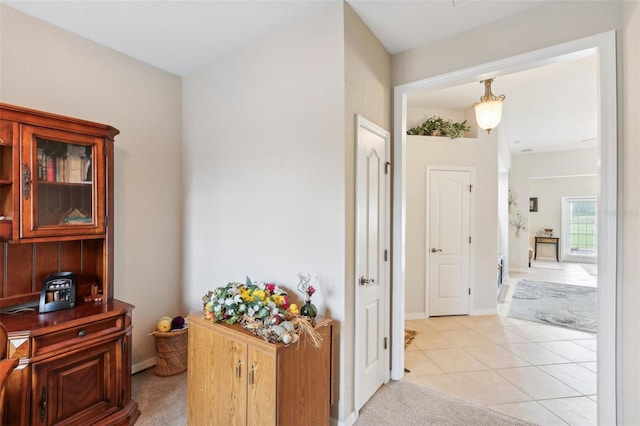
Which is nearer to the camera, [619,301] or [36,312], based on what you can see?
[619,301]

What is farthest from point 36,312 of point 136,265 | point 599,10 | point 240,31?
point 599,10

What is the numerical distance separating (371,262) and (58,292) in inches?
90.5

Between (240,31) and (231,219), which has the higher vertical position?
(240,31)

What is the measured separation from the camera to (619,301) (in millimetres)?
1816

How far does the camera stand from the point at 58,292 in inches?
82.4

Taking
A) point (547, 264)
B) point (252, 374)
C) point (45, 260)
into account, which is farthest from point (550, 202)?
point (45, 260)

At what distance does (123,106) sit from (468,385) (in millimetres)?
4043

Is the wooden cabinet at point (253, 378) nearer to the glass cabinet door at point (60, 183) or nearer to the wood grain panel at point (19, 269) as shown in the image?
the glass cabinet door at point (60, 183)

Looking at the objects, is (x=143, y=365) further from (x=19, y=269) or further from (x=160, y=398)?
(x=19, y=269)

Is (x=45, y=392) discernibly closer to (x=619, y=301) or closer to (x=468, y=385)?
(x=468, y=385)

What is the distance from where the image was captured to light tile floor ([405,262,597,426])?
2.37 m

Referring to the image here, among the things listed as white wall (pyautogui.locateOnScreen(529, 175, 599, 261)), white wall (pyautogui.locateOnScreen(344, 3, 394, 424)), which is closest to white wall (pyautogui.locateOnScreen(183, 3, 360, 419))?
white wall (pyautogui.locateOnScreen(344, 3, 394, 424))

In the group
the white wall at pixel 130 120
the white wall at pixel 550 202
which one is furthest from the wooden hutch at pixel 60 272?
the white wall at pixel 550 202

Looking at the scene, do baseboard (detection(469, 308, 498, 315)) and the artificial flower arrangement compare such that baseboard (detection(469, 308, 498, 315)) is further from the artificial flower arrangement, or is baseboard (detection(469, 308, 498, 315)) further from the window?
the window
